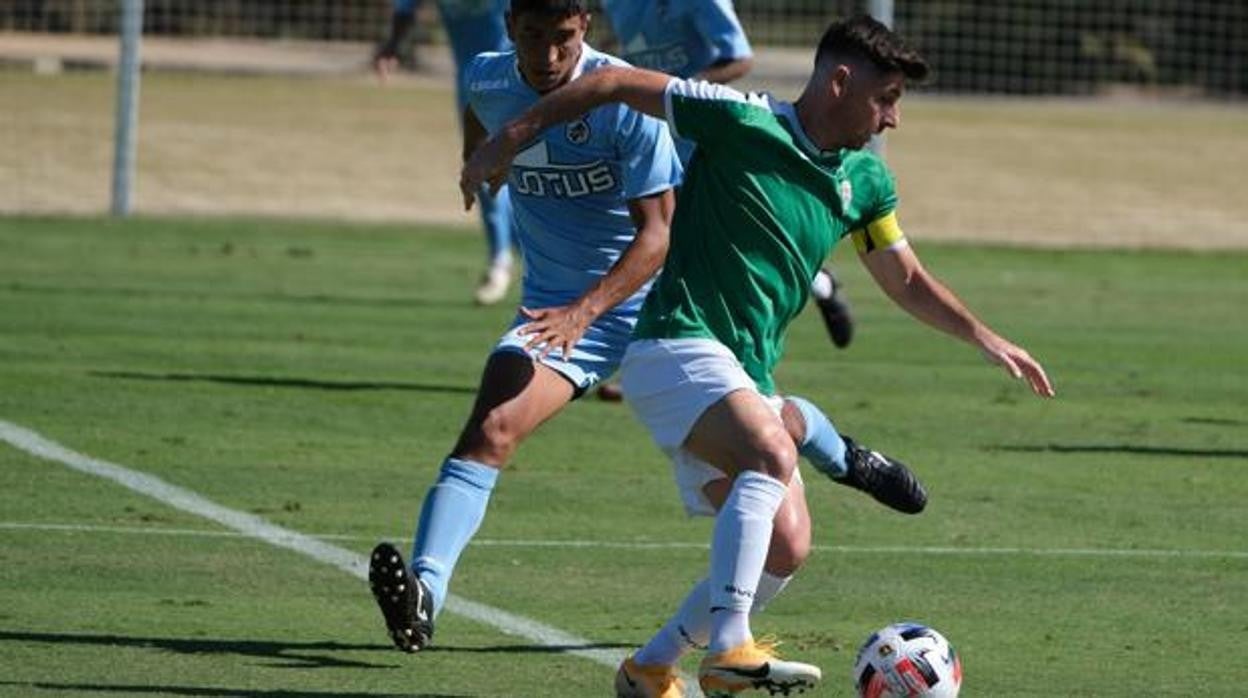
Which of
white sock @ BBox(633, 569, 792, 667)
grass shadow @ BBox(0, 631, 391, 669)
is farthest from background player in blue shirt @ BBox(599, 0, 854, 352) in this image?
white sock @ BBox(633, 569, 792, 667)

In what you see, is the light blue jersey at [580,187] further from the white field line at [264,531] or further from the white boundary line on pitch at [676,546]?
the white boundary line on pitch at [676,546]

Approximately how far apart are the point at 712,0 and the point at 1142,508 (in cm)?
370

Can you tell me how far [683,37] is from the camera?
1409 cm

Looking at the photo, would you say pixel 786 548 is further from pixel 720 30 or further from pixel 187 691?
pixel 720 30

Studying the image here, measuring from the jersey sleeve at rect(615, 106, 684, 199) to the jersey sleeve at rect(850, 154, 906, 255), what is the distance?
0.64 metres

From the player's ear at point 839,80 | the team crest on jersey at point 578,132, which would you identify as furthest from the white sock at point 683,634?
the team crest on jersey at point 578,132

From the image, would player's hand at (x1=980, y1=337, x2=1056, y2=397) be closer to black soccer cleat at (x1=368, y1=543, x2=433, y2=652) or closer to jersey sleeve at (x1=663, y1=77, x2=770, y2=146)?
jersey sleeve at (x1=663, y1=77, x2=770, y2=146)

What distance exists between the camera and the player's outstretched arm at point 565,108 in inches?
307

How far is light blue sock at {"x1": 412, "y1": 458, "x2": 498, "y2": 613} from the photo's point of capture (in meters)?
8.27

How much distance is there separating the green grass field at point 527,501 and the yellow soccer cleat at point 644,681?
0.74 ft

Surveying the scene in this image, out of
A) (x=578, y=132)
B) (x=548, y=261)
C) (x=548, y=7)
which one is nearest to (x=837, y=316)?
(x=548, y=261)

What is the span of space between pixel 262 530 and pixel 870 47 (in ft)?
11.9

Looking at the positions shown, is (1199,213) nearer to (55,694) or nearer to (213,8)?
(213,8)

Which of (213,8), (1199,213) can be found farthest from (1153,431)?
(213,8)
